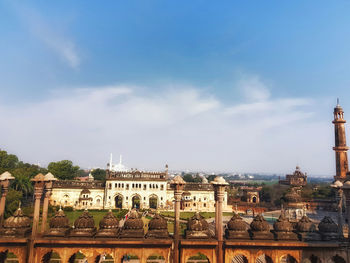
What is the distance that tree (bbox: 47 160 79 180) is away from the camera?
2621 inches

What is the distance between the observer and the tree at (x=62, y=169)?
66562 millimetres

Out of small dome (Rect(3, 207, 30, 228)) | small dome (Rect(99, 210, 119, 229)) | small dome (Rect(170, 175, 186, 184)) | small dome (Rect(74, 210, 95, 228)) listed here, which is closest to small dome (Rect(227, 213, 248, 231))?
small dome (Rect(170, 175, 186, 184))

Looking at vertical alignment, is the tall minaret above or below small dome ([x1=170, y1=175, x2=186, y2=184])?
above

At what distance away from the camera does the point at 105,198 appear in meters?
52.9

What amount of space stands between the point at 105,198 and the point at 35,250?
4318cm

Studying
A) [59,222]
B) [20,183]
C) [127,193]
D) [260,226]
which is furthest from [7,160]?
[260,226]

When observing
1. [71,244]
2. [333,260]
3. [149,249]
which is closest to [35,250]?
[71,244]

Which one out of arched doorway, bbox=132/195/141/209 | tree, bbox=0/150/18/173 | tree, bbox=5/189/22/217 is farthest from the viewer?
tree, bbox=0/150/18/173

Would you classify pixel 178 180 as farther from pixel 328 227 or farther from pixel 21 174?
pixel 21 174

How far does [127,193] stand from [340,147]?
4663 centimetres

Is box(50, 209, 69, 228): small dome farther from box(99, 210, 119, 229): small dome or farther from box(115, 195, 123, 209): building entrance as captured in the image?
box(115, 195, 123, 209): building entrance

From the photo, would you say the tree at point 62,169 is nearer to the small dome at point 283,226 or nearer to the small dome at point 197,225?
the small dome at point 197,225

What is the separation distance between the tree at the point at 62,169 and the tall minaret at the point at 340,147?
6683 cm

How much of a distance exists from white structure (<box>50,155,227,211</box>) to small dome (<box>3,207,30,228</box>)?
41.2 m
